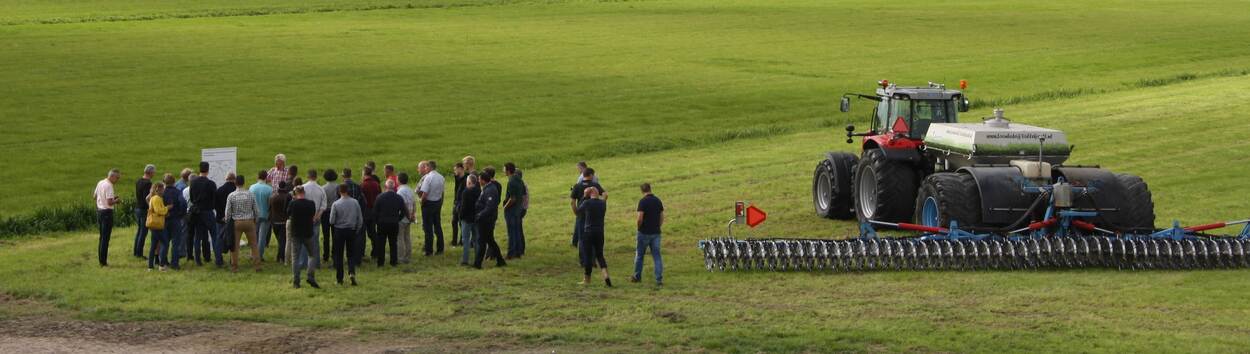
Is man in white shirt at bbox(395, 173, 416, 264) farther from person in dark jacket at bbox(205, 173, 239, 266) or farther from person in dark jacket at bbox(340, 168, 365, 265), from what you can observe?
person in dark jacket at bbox(205, 173, 239, 266)

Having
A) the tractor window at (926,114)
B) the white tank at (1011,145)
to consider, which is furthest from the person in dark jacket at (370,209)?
the tractor window at (926,114)

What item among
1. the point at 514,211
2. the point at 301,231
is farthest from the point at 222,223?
the point at 514,211

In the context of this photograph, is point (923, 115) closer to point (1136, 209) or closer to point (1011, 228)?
point (1011, 228)

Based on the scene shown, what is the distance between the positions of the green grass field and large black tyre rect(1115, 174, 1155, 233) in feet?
4.70

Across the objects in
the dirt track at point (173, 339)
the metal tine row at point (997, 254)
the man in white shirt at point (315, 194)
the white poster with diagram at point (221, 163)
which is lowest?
the dirt track at point (173, 339)

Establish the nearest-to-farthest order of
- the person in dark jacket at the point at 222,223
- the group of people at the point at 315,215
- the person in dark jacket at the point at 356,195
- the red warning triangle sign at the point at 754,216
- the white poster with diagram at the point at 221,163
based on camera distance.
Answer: the person in dark jacket at the point at 356,195 < the group of people at the point at 315,215 < the person in dark jacket at the point at 222,223 < the red warning triangle sign at the point at 754,216 < the white poster with diagram at the point at 221,163

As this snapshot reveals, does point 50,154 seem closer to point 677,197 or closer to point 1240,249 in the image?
point 677,197

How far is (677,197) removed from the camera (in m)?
29.8

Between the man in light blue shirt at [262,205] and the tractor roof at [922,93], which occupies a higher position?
the tractor roof at [922,93]

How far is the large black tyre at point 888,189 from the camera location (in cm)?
2486

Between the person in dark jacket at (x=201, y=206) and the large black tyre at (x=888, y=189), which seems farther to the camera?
the large black tyre at (x=888, y=189)

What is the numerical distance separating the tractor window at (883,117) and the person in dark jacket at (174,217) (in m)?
11.6

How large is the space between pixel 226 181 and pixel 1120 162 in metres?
18.8

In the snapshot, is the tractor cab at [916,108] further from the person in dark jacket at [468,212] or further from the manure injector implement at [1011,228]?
the person in dark jacket at [468,212]
